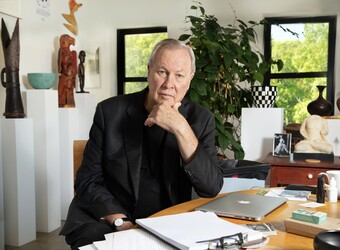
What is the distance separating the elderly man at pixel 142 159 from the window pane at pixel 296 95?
2793mm

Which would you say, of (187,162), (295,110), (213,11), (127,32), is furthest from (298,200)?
(127,32)

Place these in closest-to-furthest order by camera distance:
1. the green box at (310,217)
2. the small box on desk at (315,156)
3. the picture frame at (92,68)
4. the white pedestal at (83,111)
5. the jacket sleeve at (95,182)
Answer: the green box at (310,217) → the jacket sleeve at (95,182) → the small box on desk at (315,156) → the white pedestal at (83,111) → the picture frame at (92,68)

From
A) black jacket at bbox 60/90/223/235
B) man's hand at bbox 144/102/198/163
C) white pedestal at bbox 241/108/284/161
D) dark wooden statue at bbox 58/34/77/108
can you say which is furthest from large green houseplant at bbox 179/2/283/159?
man's hand at bbox 144/102/198/163

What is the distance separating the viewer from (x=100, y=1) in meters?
4.67

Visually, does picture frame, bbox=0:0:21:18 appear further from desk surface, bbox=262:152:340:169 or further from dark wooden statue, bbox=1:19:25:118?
desk surface, bbox=262:152:340:169

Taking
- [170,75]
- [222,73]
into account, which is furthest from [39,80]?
[170,75]

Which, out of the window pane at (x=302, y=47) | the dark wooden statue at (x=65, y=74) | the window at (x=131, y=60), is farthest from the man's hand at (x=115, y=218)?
the window at (x=131, y=60)

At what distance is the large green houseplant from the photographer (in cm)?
331

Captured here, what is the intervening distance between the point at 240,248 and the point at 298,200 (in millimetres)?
590

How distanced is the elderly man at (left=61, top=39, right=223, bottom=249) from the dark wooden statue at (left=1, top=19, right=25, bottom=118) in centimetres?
160

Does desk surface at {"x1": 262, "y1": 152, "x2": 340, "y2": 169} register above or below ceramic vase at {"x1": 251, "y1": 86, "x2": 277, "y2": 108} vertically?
below

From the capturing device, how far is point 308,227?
3.22 feet

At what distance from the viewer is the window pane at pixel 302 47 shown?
4.10m

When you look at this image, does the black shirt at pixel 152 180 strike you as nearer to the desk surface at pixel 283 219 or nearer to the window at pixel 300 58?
the desk surface at pixel 283 219
